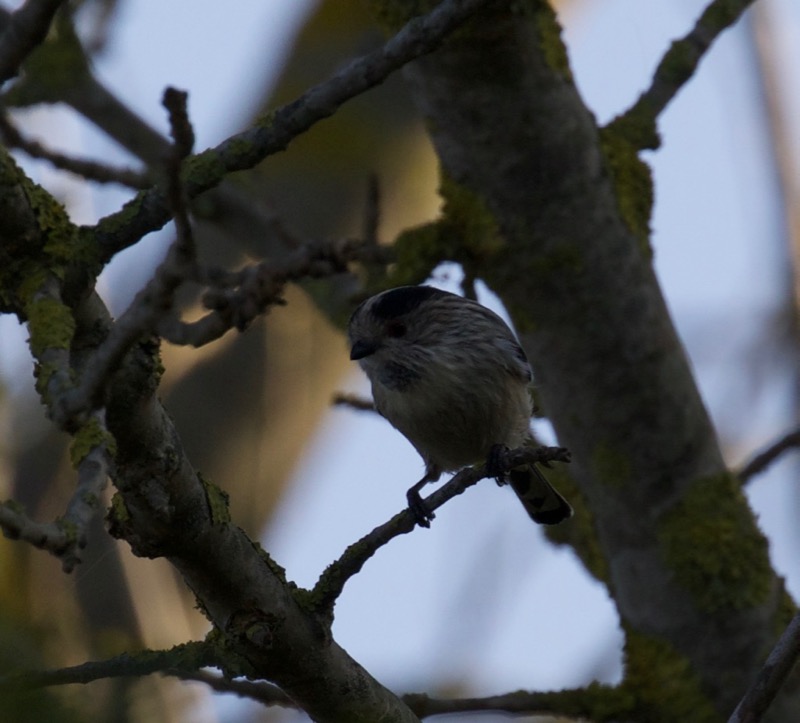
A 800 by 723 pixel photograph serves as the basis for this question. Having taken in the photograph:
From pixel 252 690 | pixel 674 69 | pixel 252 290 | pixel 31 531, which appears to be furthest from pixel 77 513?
pixel 674 69

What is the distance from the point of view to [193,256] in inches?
68.2

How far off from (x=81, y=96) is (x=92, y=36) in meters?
0.38

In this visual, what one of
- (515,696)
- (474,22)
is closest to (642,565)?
(515,696)

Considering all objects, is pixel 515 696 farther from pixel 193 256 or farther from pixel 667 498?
pixel 193 256

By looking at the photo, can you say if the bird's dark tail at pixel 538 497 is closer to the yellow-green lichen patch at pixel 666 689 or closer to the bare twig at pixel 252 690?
the yellow-green lichen patch at pixel 666 689

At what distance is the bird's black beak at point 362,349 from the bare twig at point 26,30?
2340mm

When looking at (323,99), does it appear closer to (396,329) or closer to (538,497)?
(396,329)

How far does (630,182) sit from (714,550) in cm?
128

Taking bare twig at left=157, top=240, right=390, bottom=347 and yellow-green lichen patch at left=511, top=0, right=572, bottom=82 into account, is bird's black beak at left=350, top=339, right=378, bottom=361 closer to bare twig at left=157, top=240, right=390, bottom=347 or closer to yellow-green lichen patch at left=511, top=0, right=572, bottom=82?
yellow-green lichen patch at left=511, top=0, right=572, bottom=82

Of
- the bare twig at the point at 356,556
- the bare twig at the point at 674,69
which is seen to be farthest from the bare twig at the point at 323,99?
the bare twig at the point at 674,69

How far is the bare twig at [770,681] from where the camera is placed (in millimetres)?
2447

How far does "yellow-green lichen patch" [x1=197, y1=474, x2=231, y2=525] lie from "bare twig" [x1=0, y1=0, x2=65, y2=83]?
932 millimetres

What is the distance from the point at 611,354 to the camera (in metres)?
3.90

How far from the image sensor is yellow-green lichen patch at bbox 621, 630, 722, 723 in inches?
151
